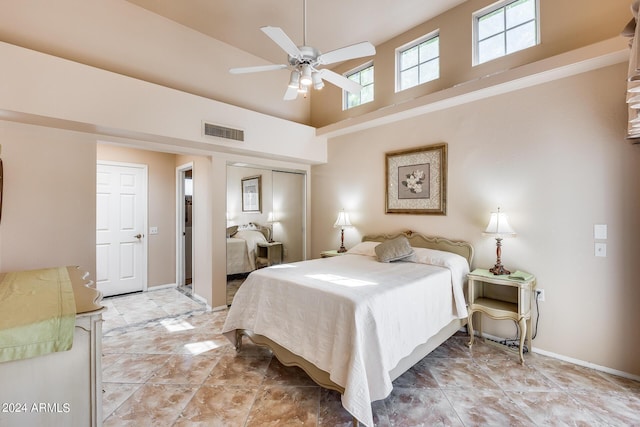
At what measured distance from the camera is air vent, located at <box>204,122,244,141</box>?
11.5 ft

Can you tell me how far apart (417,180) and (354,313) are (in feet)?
8.16

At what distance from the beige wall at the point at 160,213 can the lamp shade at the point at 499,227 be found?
5007 mm

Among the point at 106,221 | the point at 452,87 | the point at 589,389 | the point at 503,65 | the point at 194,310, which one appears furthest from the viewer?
the point at 106,221

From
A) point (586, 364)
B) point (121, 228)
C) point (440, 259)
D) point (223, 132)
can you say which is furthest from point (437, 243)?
point (121, 228)

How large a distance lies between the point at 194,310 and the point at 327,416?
9.18 ft

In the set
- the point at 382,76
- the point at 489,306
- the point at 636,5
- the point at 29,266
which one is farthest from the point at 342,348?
the point at 382,76

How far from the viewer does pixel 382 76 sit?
4.20 meters

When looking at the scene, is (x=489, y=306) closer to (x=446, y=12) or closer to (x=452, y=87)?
(x=452, y=87)

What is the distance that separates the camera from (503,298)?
3016 millimetres

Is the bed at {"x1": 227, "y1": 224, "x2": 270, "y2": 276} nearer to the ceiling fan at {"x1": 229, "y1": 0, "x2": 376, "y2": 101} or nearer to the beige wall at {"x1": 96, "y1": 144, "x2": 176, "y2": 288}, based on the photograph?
the beige wall at {"x1": 96, "y1": 144, "x2": 176, "y2": 288}

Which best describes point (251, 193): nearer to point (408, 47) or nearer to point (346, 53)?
point (346, 53)

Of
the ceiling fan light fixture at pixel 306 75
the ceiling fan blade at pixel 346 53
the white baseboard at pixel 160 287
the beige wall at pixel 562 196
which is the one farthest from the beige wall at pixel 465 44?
the white baseboard at pixel 160 287

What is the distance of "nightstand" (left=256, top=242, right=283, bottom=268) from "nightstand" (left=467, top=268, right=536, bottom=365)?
297cm

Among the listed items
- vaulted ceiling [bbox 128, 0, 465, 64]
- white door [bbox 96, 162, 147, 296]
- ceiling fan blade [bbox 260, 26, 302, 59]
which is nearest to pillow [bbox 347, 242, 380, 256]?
ceiling fan blade [bbox 260, 26, 302, 59]
